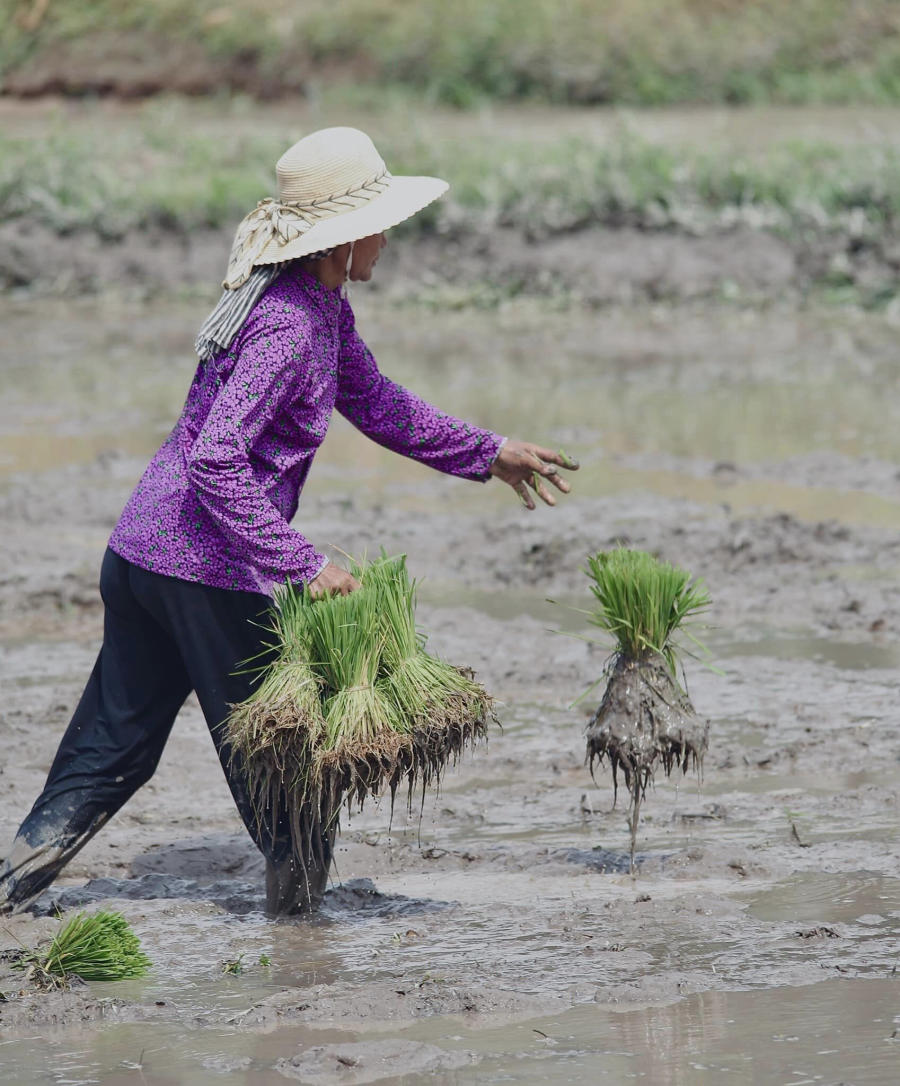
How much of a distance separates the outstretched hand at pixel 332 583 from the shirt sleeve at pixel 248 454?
0.04 metres

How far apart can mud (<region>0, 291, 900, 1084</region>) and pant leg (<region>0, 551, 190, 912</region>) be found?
15cm

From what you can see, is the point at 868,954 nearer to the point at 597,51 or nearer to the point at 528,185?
the point at 528,185

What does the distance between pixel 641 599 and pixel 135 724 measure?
4.05 ft

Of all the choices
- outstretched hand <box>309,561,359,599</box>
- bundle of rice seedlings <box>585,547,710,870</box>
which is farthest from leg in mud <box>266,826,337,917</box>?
bundle of rice seedlings <box>585,547,710,870</box>

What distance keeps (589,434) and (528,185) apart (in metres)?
5.27

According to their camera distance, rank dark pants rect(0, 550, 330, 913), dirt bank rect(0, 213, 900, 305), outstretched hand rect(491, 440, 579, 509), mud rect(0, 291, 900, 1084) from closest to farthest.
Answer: mud rect(0, 291, 900, 1084) < dark pants rect(0, 550, 330, 913) < outstretched hand rect(491, 440, 579, 509) < dirt bank rect(0, 213, 900, 305)

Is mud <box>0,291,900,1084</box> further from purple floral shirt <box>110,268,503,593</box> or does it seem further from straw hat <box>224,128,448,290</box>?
straw hat <box>224,128,448,290</box>

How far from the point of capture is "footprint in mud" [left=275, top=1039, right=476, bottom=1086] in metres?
3.33

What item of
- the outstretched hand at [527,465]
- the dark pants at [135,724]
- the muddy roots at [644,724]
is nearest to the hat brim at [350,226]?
the outstretched hand at [527,465]

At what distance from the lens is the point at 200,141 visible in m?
19.3

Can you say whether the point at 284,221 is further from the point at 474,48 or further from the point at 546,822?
the point at 474,48

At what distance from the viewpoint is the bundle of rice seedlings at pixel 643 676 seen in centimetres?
429

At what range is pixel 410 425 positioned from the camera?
4.33 m

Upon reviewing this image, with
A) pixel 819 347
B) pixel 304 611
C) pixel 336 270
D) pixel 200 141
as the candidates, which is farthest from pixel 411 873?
pixel 200 141
